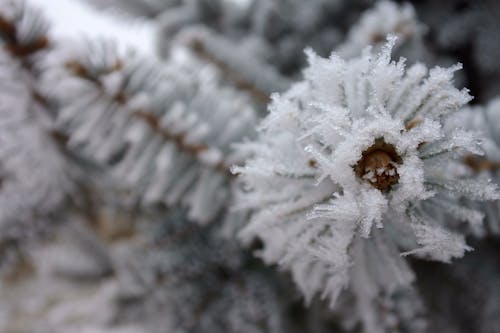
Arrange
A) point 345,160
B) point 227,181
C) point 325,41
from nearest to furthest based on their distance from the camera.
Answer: point 345,160
point 227,181
point 325,41

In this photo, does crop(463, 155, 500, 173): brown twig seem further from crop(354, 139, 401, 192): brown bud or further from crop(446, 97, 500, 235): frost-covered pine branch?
crop(354, 139, 401, 192): brown bud

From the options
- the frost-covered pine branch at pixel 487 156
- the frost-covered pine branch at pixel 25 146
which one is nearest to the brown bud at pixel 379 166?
the frost-covered pine branch at pixel 487 156

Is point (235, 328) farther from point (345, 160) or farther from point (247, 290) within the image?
point (345, 160)

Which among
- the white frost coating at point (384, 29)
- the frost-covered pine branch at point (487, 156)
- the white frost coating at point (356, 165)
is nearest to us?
the white frost coating at point (356, 165)

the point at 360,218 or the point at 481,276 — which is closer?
the point at 360,218

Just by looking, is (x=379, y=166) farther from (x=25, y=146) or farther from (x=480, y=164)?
(x=25, y=146)

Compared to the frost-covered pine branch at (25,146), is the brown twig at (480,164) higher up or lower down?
lower down

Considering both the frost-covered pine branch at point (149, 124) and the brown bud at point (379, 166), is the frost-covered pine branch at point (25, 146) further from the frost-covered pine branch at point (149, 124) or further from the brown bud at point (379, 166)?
the brown bud at point (379, 166)

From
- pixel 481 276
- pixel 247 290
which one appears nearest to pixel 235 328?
pixel 247 290
